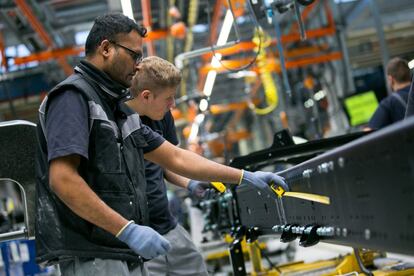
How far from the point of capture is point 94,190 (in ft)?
7.43

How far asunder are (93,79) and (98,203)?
54cm

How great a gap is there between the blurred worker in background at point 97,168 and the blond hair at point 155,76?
2.26 feet

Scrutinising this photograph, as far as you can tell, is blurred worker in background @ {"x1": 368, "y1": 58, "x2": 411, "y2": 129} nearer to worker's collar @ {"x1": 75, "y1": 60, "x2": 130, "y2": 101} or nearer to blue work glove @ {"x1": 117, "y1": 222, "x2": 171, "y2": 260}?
worker's collar @ {"x1": 75, "y1": 60, "x2": 130, "y2": 101}

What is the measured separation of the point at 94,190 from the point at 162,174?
1.42 m

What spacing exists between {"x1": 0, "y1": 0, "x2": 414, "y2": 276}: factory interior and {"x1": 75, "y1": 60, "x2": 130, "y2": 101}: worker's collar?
13cm

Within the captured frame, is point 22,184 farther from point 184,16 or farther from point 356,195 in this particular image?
point 184,16

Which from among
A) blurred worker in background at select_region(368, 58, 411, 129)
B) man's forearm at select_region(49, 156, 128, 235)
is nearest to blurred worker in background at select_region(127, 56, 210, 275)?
man's forearm at select_region(49, 156, 128, 235)

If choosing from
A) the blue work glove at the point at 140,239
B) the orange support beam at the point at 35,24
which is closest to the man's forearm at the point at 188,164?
the blue work glove at the point at 140,239

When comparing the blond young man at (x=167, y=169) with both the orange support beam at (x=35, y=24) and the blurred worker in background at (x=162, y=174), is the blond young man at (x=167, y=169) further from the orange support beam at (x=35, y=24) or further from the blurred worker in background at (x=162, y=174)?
the orange support beam at (x=35, y=24)

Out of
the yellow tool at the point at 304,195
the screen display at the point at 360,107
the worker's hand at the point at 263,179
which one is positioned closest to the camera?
the yellow tool at the point at 304,195

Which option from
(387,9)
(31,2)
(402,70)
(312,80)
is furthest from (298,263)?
(387,9)

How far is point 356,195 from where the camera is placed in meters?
1.69

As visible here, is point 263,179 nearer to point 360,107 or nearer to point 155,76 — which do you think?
point 155,76

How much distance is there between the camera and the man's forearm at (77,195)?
2.10 meters
